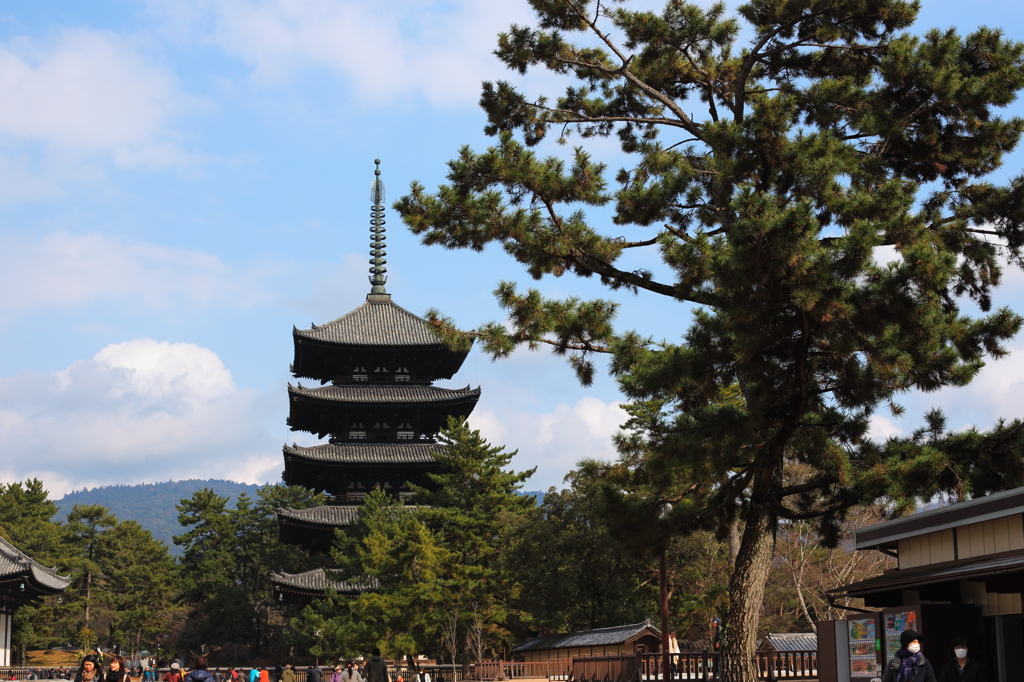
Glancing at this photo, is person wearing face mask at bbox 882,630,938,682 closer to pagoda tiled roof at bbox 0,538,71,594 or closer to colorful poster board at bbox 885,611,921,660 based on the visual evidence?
colorful poster board at bbox 885,611,921,660

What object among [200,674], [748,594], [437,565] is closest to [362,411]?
[437,565]

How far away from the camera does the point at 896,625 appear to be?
12.0 meters

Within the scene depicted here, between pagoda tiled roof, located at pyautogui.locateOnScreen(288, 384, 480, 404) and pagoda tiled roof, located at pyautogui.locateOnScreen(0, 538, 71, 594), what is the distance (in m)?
11.2

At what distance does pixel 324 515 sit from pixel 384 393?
5888mm

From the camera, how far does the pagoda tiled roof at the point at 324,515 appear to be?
3962 cm

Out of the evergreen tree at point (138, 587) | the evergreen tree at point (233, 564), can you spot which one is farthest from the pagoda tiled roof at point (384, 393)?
the evergreen tree at point (138, 587)

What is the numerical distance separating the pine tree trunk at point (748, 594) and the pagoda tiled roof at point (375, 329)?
30047 mm

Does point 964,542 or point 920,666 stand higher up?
point 964,542

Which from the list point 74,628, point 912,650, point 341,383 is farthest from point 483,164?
point 74,628

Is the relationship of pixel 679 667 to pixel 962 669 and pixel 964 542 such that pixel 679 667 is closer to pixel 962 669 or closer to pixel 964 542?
pixel 964 542

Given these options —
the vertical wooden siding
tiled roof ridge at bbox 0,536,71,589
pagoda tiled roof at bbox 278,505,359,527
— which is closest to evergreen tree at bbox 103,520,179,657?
tiled roof ridge at bbox 0,536,71,589

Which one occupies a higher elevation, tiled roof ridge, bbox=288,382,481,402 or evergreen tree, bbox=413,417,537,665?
tiled roof ridge, bbox=288,382,481,402

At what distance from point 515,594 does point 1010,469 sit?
22.7 meters

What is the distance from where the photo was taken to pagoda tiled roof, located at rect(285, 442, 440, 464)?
135 feet
